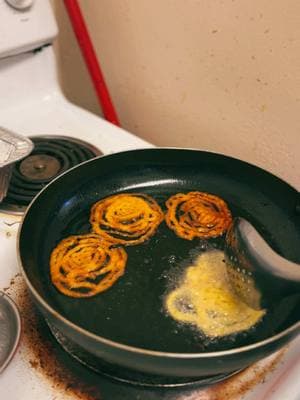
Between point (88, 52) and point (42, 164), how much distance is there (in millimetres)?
294

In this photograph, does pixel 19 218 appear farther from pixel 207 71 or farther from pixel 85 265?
pixel 207 71

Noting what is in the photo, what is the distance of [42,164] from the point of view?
77 centimetres

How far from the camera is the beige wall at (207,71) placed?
73 centimetres

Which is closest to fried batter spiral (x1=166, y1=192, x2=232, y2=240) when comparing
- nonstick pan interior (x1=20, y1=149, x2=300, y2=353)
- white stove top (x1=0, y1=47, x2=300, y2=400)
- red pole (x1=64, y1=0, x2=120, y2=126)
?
nonstick pan interior (x1=20, y1=149, x2=300, y2=353)

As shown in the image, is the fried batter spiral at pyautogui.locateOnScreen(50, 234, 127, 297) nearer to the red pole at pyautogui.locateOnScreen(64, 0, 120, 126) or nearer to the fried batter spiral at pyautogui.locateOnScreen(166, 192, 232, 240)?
the fried batter spiral at pyautogui.locateOnScreen(166, 192, 232, 240)

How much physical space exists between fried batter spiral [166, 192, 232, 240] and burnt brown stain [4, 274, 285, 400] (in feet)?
0.64

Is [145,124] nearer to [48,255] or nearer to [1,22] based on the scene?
[1,22]

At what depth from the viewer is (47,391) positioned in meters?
0.45

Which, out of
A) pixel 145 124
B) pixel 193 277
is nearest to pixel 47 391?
pixel 193 277

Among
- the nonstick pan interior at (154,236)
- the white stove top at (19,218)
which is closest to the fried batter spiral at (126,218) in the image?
the nonstick pan interior at (154,236)

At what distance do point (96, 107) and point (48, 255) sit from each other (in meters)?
0.64

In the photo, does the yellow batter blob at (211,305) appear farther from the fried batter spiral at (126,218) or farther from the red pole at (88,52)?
the red pole at (88,52)

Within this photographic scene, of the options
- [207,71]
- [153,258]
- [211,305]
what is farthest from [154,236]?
[207,71]

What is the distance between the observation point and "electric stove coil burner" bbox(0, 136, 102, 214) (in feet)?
2.26
